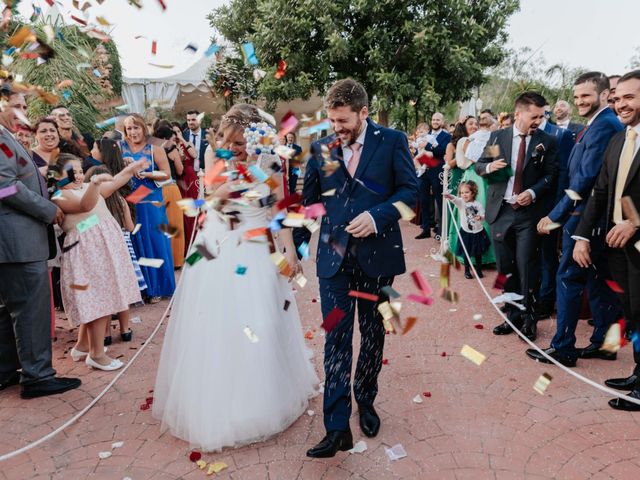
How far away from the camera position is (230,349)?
2980 mm

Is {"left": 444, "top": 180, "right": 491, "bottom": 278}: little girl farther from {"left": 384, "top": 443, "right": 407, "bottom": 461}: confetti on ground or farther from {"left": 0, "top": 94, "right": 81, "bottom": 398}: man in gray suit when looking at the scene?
{"left": 0, "top": 94, "right": 81, "bottom": 398}: man in gray suit

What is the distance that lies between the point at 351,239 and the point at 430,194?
699cm

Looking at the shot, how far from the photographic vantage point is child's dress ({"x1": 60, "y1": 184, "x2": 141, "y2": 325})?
13.6 feet

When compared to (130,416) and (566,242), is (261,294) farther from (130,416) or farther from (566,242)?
(566,242)

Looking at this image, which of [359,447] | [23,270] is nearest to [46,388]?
[23,270]

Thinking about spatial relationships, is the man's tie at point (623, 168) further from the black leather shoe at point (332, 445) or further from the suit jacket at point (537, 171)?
the black leather shoe at point (332, 445)

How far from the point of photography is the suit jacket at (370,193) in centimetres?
284

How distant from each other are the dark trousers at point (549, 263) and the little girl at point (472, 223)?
1444 millimetres

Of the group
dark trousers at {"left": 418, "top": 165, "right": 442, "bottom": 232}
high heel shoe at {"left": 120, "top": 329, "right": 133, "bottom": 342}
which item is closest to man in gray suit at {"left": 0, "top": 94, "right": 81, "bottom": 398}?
high heel shoe at {"left": 120, "top": 329, "right": 133, "bottom": 342}

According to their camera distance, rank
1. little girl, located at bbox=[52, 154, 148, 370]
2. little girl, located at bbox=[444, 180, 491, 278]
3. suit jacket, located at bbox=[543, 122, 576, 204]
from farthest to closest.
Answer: little girl, located at bbox=[444, 180, 491, 278] < suit jacket, located at bbox=[543, 122, 576, 204] < little girl, located at bbox=[52, 154, 148, 370]

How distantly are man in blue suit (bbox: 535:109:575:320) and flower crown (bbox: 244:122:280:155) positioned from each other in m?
2.68

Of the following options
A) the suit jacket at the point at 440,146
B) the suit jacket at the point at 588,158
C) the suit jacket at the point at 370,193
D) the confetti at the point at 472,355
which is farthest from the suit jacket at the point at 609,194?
the suit jacket at the point at 440,146

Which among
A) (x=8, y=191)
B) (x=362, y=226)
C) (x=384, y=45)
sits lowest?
(x=362, y=226)

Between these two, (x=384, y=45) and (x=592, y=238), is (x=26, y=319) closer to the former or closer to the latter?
(x=592, y=238)
